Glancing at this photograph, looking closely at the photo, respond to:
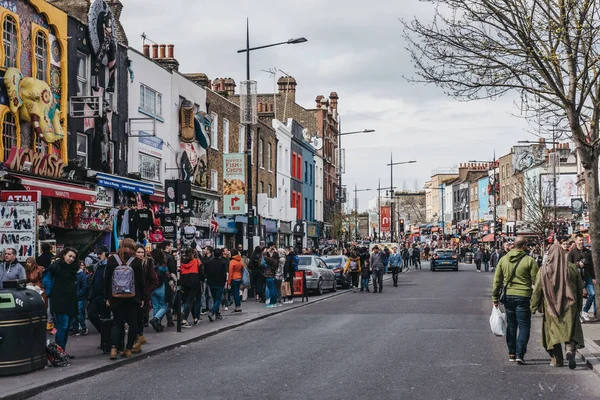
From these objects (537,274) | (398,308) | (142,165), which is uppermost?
(142,165)

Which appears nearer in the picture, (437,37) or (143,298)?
(143,298)

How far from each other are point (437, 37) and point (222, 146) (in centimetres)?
2207

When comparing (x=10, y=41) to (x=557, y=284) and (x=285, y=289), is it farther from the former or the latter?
(x=557, y=284)

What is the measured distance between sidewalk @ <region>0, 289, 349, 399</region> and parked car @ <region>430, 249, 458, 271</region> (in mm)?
33758

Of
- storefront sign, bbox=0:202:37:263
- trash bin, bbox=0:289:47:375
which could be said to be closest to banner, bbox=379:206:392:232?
storefront sign, bbox=0:202:37:263

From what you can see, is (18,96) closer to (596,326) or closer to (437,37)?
(437,37)

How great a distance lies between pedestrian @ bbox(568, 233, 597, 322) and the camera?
16.7 m

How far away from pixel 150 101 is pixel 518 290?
2083cm

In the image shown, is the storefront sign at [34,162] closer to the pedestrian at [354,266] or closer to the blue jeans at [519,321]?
the blue jeans at [519,321]

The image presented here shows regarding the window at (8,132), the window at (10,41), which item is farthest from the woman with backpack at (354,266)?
the window at (10,41)

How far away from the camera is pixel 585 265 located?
17.0 m

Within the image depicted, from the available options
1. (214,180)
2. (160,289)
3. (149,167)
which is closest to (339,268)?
(214,180)

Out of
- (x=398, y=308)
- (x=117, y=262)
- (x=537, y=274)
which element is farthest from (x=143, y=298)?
(x=398, y=308)

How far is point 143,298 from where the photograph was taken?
1223 cm
